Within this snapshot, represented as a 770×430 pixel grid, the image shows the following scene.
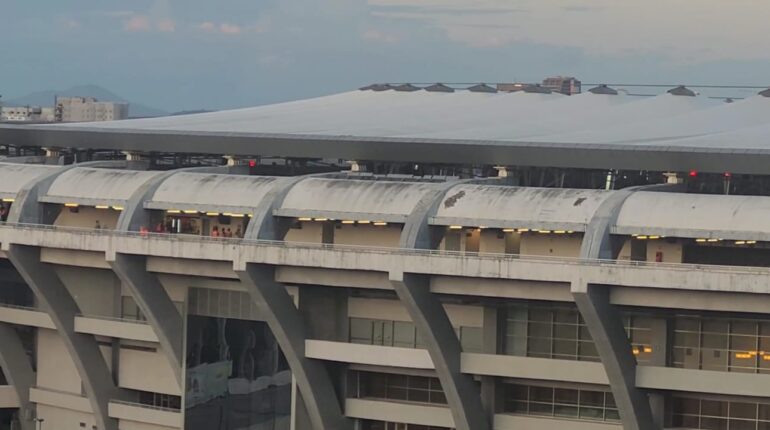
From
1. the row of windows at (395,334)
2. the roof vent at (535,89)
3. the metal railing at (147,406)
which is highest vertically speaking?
the roof vent at (535,89)

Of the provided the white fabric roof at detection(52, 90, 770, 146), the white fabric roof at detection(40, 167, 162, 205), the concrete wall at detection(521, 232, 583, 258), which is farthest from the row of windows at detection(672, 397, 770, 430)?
the white fabric roof at detection(40, 167, 162, 205)

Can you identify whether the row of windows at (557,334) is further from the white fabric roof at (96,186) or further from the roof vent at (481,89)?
the roof vent at (481,89)

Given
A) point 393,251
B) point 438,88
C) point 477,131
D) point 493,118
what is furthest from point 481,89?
point 393,251

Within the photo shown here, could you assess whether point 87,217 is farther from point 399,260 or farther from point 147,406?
point 399,260

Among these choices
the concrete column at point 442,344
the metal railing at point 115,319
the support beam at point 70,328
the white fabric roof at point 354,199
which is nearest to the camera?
the concrete column at point 442,344

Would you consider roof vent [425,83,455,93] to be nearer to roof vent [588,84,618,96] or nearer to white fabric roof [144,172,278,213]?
roof vent [588,84,618,96]

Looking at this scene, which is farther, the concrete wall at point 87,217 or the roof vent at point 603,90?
the roof vent at point 603,90

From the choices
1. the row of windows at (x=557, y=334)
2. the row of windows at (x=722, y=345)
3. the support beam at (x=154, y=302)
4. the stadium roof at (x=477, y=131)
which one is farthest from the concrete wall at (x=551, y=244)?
the support beam at (x=154, y=302)
